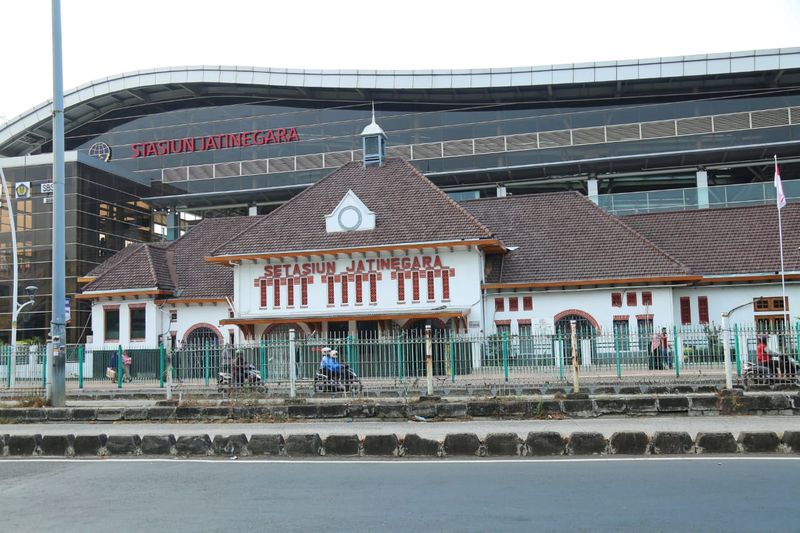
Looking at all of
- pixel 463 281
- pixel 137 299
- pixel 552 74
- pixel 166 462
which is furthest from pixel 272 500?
pixel 552 74

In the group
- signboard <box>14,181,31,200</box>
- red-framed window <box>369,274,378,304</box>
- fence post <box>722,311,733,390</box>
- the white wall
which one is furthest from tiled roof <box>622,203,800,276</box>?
signboard <box>14,181,31,200</box>

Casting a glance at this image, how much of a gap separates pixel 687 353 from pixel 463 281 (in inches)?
Result: 428

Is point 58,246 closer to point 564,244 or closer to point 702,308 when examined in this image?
point 564,244

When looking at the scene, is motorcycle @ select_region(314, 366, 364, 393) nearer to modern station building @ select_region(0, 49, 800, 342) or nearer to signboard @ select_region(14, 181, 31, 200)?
modern station building @ select_region(0, 49, 800, 342)

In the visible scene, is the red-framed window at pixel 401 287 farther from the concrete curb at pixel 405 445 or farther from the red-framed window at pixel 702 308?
the concrete curb at pixel 405 445

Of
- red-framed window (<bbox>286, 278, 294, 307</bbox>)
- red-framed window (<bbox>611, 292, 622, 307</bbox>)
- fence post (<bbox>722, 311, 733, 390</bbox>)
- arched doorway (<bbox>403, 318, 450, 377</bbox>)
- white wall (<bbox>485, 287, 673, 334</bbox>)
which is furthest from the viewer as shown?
red-framed window (<bbox>286, 278, 294, 307</bbox>)

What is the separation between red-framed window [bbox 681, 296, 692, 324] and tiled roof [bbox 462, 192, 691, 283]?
1909 millimetres

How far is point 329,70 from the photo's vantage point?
45000mm

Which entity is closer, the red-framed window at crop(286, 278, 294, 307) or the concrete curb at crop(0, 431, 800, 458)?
the concrete curb at crop(0, 431, 800, 458)

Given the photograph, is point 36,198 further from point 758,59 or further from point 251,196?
point 758,59

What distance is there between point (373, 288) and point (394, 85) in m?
17.3

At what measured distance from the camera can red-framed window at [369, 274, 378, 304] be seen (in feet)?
101

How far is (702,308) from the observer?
30.6m

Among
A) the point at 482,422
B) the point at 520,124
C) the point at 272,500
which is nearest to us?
the point at 272,500
